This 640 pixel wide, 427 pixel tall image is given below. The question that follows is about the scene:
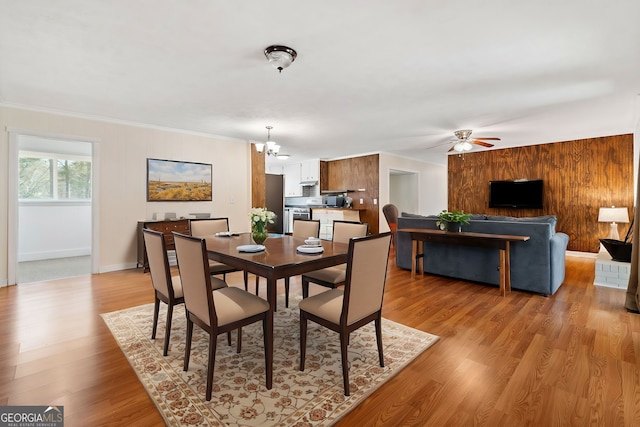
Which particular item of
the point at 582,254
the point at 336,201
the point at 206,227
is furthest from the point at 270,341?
the point at 582,254

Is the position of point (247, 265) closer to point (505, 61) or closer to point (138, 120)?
point (505, 61)

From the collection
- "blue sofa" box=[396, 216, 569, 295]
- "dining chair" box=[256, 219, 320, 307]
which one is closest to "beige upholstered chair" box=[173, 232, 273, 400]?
"dining chair" box=[256, 219, 320, 307]

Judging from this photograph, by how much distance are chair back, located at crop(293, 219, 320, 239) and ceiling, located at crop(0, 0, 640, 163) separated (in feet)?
4.88

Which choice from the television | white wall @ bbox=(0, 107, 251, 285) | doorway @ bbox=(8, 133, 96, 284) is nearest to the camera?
white wall @ bbox=(0, 107, 251, 285)

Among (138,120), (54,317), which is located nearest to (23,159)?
(138,120)

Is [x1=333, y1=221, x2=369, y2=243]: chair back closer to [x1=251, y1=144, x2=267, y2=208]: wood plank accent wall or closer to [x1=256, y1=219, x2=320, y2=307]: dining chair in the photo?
[x1=256, y1=219, x2=320, y2=307]: dining chair

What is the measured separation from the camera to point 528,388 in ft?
5.91

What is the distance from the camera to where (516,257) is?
3.72 meters

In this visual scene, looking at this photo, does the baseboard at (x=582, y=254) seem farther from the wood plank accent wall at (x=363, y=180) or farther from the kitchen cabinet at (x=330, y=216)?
the kitchen cabinet at (x=330, y=216)

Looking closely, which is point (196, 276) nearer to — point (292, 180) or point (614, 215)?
point (614, 215)

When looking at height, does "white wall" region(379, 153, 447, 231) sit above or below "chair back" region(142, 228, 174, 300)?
above

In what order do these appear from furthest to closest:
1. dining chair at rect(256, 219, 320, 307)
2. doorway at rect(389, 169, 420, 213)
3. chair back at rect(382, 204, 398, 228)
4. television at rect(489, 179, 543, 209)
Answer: doorway at rect(389, 169, 420, 213)
chair back at rect(382, 204, 398, 228)
television at rect(489, 179, 543, 209)
dining chair at rect(256, 219, 320, 307)

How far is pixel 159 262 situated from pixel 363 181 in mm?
6379

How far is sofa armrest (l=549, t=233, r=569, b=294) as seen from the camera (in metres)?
3.52
